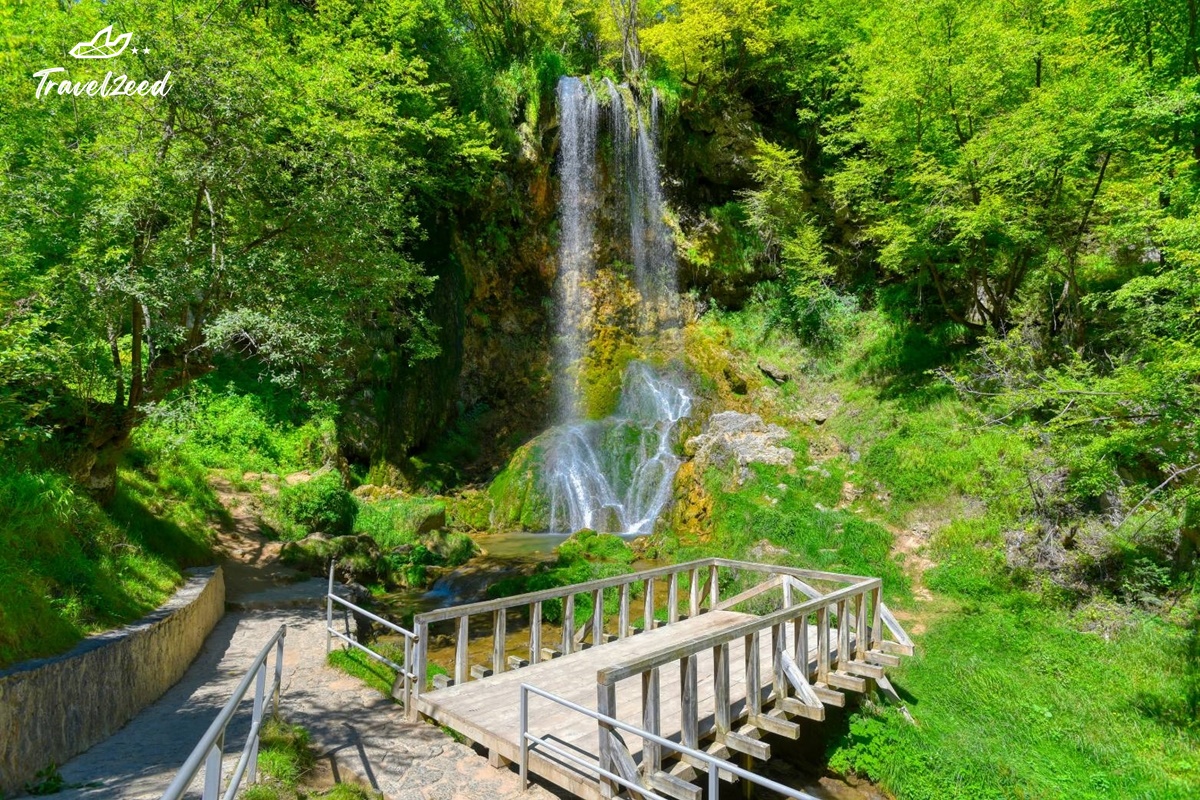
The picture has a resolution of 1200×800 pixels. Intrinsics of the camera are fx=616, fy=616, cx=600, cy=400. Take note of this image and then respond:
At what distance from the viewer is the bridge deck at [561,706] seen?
17.1 ft

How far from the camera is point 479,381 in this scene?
23781 mm

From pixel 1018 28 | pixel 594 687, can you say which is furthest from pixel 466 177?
pixel 594 687

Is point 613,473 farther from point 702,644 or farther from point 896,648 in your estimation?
point 702,644

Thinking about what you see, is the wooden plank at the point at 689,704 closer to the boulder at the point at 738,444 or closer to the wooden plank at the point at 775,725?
the wooden plank at the point at 775,725

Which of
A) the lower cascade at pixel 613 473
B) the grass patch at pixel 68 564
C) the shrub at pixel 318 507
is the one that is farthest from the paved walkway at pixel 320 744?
the lower cascade at pixel 613 473

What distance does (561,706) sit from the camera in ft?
20.2

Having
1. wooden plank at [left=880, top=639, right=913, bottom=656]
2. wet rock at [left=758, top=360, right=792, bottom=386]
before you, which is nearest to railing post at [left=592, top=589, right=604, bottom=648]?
wooden plank at [left=880, top=639, right=913, bottom=656]

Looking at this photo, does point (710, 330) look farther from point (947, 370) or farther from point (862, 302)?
point (947, 370)

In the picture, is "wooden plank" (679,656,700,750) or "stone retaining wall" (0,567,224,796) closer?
"stone retaining wall" (0,567,224,796)

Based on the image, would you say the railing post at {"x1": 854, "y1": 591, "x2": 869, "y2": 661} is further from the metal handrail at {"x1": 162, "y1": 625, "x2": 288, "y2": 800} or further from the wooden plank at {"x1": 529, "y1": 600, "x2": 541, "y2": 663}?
the metal handrail at {"x1": 162, "y1": 625, "x2": 288, "y2": 800}

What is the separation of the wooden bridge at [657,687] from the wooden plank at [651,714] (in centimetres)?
1

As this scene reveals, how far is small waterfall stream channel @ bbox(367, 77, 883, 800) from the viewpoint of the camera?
59.5 ft

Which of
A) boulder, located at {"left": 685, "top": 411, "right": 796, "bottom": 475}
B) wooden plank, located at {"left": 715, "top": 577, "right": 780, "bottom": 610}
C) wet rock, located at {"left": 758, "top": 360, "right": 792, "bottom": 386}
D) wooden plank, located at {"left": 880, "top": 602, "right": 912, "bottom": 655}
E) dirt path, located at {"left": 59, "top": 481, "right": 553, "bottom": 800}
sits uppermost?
wet rock, located at {"left": 758, "top": 360, "right": 792, "bottom": 386}

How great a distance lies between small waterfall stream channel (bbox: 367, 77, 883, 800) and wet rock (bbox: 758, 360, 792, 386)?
272 cm
